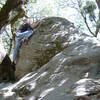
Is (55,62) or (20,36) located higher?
(20,36)

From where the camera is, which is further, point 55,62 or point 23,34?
point 23,34

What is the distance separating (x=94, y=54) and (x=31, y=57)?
2972mm

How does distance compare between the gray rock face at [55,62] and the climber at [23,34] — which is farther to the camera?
the climber at [23,34]

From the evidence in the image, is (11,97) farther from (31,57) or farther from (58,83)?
(31,57)

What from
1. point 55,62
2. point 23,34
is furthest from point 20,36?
point 55,62

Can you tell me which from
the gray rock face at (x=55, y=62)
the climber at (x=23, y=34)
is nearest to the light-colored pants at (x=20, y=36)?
the climber at (x=23, y=34)

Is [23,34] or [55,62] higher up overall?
[23,34]

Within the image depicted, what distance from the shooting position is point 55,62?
20.3ft

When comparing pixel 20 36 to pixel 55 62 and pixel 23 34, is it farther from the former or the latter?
pixel 55 62

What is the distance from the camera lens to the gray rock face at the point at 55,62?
496 cm

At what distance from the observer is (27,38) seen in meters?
8.00

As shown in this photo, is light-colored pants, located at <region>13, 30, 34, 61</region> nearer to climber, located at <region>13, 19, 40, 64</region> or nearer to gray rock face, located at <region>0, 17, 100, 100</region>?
climber, located at <region>13, 19, 40, 64</region>

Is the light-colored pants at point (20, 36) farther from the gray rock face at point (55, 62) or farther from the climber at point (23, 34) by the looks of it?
the gray rock face at point (55, 62)

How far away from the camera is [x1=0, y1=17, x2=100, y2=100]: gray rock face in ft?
16.3
